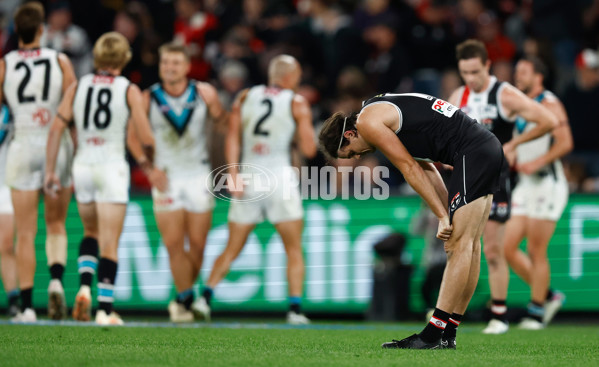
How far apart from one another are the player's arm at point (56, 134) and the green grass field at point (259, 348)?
1497 mm

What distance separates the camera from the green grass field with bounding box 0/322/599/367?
6430mm

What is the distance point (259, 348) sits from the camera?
295 inches

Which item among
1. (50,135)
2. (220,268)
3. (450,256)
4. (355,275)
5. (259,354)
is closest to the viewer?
(259,354)

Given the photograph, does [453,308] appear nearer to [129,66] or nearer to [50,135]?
[50,135]

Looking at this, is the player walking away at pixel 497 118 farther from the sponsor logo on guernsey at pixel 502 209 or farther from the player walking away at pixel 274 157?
the player walking away at pixel 274 157

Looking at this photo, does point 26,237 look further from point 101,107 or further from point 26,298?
point 101,107

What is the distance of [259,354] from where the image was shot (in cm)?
696

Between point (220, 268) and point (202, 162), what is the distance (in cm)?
125

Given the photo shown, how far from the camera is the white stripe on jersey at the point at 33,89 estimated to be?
34.2 ft

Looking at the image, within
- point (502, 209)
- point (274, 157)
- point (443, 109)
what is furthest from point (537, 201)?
point (443, 109)

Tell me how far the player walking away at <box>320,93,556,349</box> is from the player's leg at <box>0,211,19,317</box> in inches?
196

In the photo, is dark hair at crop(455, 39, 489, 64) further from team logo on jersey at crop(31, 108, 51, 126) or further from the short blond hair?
team logo on jersey at crop(31, 108, 51, 126)

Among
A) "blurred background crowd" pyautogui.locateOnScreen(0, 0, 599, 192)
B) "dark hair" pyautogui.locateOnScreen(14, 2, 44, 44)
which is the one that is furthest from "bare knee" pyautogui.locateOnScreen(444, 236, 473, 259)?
"blurred background crowd" pyautogui.locateOnScreen(0, 0, 599, 192)

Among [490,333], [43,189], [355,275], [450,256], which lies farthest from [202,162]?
[450,256]
